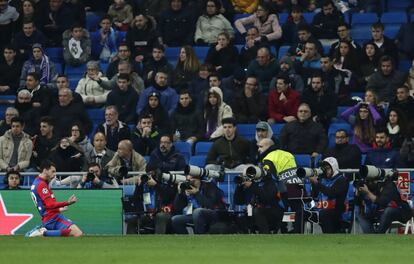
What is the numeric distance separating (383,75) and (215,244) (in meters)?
7.31

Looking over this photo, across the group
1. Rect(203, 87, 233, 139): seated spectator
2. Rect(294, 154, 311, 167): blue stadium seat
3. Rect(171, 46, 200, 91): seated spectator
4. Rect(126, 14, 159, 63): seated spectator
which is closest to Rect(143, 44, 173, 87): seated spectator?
Rect(171, 46, 200, 91): seated spectator

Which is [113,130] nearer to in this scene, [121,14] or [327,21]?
[121,14]

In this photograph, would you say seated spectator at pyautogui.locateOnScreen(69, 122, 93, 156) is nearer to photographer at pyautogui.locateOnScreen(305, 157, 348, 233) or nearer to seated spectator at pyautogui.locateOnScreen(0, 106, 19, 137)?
seated spectator at pyautogui.locateOnScreen(0, 106, 19, 137)

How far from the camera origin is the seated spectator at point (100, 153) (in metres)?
23.1

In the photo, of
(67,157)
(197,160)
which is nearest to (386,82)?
(197,160)

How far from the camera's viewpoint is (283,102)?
78.5 ft

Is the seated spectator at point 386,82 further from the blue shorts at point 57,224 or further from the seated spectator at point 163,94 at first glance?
the blue shorts at point 57,224

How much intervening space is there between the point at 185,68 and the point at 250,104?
188cm

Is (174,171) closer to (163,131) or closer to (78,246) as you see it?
(163,131)

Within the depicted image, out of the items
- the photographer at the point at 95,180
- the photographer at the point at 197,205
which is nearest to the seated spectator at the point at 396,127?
the photographer at the point at 197,205

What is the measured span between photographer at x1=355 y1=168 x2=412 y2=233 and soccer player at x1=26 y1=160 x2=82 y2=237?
4.38 m

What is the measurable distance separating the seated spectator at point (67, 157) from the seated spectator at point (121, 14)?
501cm

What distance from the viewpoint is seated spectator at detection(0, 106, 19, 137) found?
81.5 ft

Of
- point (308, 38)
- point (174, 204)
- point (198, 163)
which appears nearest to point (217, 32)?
point (308, 38)
